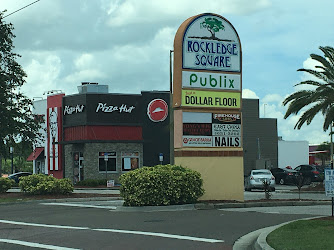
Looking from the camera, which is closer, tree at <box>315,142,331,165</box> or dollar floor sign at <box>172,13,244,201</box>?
dollar floor sign at <box>172,13,244,201</box>

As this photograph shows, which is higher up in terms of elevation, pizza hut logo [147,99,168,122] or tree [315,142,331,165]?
pizza hut logo [147,99,168,122]

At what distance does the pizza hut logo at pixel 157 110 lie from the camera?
59.5 metres

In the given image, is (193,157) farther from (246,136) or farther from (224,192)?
(246,136)

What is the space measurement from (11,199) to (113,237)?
16733 millimetres

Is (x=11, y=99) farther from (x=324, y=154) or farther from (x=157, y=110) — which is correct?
(x=324, y=154)

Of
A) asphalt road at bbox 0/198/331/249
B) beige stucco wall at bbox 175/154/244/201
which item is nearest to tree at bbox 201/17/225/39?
beige stucco wall at bbox 175/154/244/201

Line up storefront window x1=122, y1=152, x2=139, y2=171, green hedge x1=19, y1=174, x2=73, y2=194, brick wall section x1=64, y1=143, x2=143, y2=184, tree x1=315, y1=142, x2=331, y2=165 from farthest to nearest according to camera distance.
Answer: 1. tree x1=315, y1=142, x2=331, y2=165
2. storefront window x1=122, y1=152, x2=139, y2=171
3. brick wall section x1=64, y1=143, x2=143, y2=184
4. green hedge x1=19, y1=174, x2=73, y2=194

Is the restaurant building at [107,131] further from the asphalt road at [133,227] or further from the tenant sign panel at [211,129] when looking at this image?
the asphalt road at [133,227]

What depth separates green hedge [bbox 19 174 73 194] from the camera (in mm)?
30609

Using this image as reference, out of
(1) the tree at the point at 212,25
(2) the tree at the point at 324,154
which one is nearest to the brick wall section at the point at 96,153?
(1) the tree at the point at 212,25

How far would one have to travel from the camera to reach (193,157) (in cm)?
2319

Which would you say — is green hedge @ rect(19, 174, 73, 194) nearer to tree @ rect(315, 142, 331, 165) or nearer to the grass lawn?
the grass lawn

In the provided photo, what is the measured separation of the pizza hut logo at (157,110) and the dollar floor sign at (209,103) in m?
35.4

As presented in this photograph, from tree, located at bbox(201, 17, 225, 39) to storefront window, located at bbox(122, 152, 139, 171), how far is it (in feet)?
117
